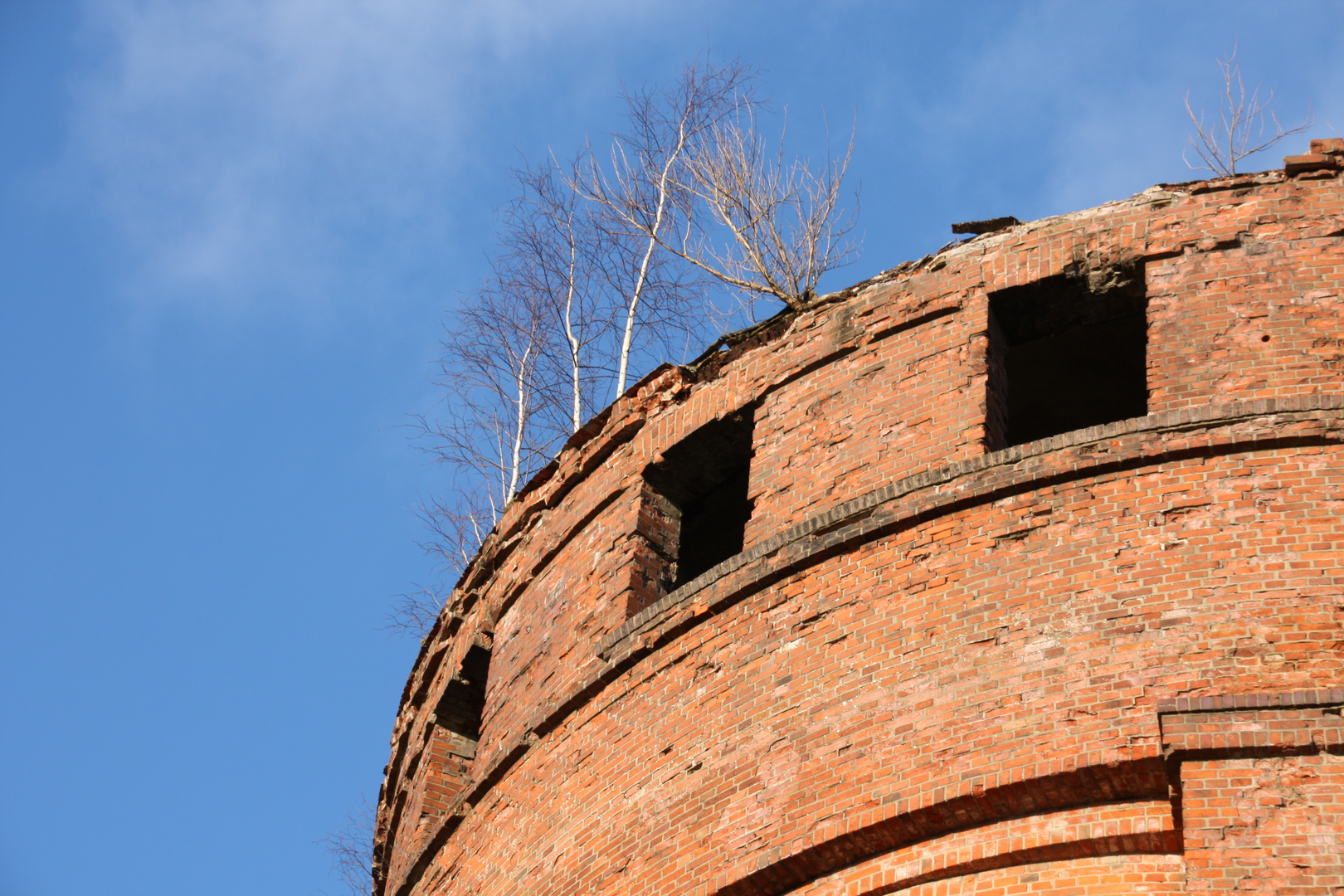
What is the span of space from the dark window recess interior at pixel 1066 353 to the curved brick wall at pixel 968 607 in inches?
1.4

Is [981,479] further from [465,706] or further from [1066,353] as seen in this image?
[465,706]

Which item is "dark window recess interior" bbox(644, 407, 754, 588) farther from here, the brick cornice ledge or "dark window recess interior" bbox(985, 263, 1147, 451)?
"dark window recess interior" bbox(985, 263, 1147, 451)

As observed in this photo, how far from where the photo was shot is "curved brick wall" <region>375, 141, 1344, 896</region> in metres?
7.36

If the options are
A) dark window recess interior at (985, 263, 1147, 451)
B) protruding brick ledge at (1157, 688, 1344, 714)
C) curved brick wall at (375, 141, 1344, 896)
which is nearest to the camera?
protruding brick ledge at (1157, 688, 1344, 714)

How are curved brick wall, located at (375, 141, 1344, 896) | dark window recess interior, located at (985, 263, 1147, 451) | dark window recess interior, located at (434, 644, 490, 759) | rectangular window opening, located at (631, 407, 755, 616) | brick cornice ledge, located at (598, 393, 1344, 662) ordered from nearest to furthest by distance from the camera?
curved brick wall, located at (375, 141, 1344, 896), brick cornice ledge, located at (598, 393, 1344, 662), dark window recess interior, located at (985, 263, 1147, 451), rectangular window opening, located at (631, 407, 755, 616), dark window recess interior, located at (434, 644, 490, 759)

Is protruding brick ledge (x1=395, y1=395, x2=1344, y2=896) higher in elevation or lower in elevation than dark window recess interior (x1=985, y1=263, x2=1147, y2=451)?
lower

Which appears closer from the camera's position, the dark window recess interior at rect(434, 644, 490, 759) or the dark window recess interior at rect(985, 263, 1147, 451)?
the dark window recess interior at rect(985, 263, 1147, 451)

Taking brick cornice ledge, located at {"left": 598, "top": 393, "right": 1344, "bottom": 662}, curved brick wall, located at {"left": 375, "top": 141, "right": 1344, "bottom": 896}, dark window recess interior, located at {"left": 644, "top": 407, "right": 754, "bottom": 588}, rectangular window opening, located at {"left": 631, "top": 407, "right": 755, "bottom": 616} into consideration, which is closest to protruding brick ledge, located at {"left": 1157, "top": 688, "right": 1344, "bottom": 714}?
curved brick wall, located at {"left": 375, "top": 141, "right": 1344, "bottom": 896}

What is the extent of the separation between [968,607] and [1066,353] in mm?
3439

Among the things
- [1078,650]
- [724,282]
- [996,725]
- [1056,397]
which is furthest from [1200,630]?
[724,282]

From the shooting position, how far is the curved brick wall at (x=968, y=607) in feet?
24.2

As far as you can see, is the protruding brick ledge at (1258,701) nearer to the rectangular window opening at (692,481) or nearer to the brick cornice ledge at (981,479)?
the brick cornice ledge at (981,479)

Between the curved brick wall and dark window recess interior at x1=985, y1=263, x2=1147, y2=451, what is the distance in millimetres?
36

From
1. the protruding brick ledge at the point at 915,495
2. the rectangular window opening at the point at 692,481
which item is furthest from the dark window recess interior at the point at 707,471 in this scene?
the protruding brick ledge at the point at 915,495
